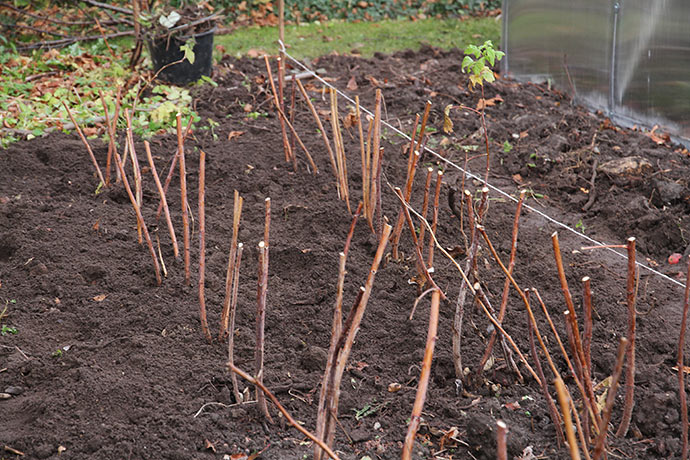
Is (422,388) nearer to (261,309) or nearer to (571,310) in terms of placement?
(571,310)

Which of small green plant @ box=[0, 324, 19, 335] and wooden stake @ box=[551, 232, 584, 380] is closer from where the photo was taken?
wooden stake @ box=[551, 232, 584, 380]

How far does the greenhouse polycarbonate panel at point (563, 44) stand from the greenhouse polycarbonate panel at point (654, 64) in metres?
0.17

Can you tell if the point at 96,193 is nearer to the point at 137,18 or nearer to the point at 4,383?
the point at 4,383

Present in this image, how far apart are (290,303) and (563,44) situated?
4.19m

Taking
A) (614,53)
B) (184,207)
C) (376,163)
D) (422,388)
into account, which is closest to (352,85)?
(614,53)

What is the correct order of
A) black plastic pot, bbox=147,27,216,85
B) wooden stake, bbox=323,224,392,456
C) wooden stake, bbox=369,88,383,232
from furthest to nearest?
black plastic pot, bbox=147,27,216,85 < wooden stake, bbox=369,88,383,232 < wooden stake, bbox=323,224,392,456

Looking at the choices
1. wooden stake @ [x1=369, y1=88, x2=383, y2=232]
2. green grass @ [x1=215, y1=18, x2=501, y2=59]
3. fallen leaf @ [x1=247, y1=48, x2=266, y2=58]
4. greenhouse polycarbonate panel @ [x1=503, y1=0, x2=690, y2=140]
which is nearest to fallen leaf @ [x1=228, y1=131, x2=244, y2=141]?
wooden stake @ [x1=369, y1=88, x2=383, y2=232]

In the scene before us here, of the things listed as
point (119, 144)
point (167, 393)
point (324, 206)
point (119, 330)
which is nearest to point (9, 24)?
point (119, 144)

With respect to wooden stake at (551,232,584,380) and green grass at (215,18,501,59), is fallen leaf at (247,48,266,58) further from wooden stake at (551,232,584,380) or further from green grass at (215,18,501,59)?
wooden stake at (551,232,584,380)

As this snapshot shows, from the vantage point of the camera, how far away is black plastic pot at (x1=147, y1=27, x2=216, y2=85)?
211 inches

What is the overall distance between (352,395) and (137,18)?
402 centimetres

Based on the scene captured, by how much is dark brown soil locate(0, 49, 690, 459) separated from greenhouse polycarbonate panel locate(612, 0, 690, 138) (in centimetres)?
39

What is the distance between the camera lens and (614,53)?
526cm

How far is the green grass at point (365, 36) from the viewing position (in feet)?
23.6
